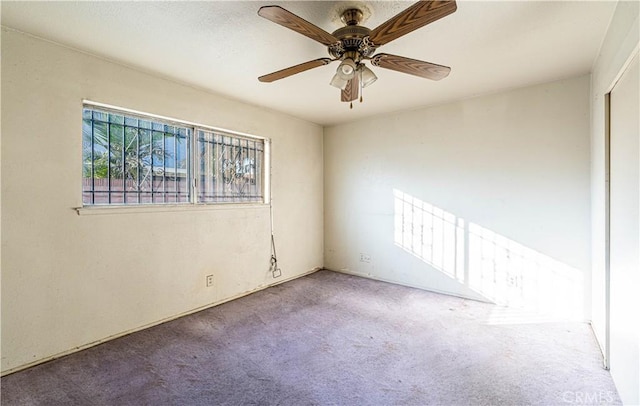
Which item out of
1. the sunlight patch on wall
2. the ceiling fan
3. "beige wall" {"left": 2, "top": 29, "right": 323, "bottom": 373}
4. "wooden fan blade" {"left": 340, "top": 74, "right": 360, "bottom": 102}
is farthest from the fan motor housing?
the sunlight patch on wall

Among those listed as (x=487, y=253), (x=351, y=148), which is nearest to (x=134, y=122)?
(x=351, y=148)

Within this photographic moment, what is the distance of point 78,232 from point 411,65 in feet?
9.05

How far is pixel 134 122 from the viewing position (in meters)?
2.75

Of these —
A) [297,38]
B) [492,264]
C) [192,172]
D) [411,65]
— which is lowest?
[492,264]

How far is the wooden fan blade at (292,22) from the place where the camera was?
1.43 metres

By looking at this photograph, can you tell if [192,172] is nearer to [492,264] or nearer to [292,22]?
[292,22]

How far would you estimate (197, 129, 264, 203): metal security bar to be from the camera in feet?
10.8

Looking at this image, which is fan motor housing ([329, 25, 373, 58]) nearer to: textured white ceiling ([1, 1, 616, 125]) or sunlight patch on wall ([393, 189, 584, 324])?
textured white ceiling ([1, 1, 616, 125])

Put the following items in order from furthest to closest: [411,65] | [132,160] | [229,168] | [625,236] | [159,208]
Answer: [229,168] < [159,208] < [132,160] < [411,65] < [625,236]

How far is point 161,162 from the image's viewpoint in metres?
2.97

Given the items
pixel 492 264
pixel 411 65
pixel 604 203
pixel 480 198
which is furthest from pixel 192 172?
pixel 604 203

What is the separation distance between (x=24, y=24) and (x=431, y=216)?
4.04 m

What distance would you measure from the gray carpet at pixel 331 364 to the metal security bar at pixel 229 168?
132cm

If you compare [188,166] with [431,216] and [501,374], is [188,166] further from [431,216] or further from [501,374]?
[501,374]
